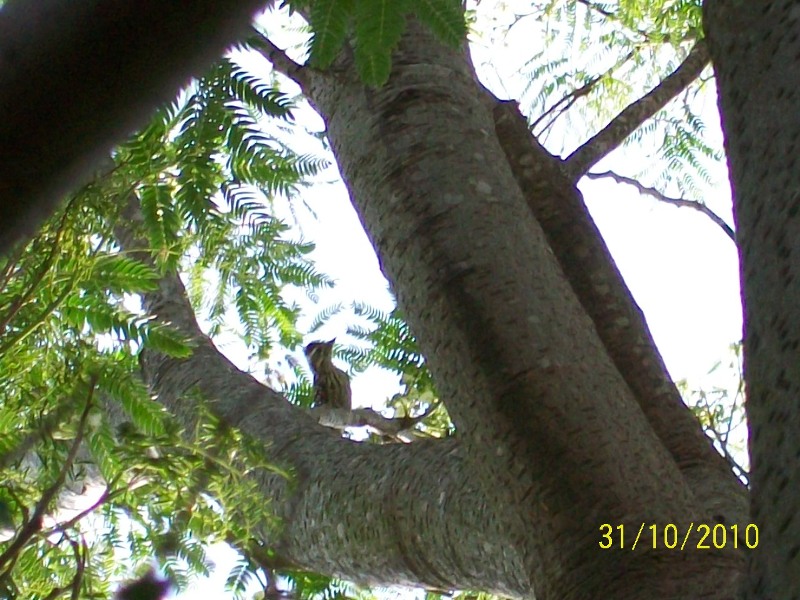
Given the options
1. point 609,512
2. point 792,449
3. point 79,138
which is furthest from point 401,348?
point 79,138

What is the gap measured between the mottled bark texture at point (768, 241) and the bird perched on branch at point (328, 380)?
167 inches

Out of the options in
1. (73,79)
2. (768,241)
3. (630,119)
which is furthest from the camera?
(630,119)

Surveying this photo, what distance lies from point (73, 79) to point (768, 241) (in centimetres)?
72

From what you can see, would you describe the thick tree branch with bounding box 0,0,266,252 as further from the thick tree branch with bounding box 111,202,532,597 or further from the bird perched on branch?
the bird perched on branch

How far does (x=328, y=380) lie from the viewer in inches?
215

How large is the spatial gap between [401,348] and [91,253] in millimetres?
1766

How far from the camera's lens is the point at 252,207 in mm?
2285

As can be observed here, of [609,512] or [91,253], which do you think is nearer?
[609,512]

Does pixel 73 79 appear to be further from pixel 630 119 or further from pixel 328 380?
pixel 328 380

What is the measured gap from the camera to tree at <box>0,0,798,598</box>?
55.1 inches

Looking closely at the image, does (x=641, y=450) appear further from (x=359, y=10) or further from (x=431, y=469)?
(x=359, y=10)
